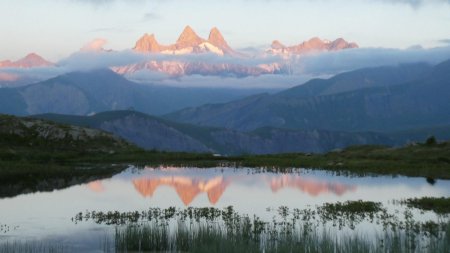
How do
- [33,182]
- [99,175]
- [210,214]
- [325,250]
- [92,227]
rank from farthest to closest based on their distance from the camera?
[99,175] < [33,182] < [210,214] < [92,227] < [325,250]

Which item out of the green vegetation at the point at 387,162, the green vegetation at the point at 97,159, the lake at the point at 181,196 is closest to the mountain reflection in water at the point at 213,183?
the lake at the point at 181,196

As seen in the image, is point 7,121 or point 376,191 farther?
point 7,121

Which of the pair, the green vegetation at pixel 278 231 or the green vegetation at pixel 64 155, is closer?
the green vegetation at pixel 278 231

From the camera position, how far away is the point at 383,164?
3816 inches

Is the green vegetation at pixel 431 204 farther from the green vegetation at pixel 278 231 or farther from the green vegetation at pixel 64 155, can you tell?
the green vegetation at pixel 64 155

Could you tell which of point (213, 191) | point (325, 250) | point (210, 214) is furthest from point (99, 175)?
point (325, 250)

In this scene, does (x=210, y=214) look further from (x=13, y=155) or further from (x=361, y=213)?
(x=13, y=155)

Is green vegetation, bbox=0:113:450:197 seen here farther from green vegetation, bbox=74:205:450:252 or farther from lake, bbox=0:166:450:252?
green vegetation, bbox=74:205:450:252

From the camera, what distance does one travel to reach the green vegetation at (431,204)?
165 ft

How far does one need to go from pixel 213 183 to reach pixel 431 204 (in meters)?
30.5

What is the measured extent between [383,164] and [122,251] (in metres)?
70.4

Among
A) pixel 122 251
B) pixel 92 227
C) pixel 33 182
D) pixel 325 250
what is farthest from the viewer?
pixel 33 182

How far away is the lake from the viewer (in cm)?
4172

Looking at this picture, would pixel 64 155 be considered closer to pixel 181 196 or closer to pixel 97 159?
pixel 97 159
